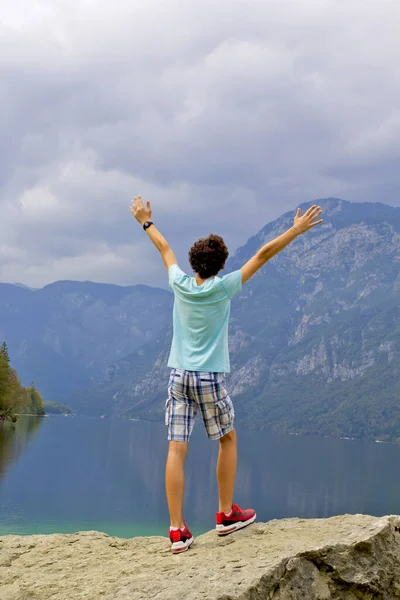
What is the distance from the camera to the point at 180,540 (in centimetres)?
619

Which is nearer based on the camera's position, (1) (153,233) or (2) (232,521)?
(2) (232,521)

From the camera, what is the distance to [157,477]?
266ft

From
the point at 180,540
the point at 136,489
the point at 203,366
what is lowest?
the point at 136,489

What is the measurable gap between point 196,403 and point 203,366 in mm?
414

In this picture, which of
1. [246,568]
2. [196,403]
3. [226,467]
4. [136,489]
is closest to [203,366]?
[196,403]

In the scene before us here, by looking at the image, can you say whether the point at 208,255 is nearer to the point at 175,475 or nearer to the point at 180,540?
the point at 175,475

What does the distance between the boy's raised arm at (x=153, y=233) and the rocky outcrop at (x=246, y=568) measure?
118 inches

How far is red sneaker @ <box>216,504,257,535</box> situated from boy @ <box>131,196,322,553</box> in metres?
0.01

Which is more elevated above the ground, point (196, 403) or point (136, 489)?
point (196, 403)

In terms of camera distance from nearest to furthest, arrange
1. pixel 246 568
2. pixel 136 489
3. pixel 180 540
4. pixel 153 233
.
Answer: pixel 246 568 < pixel 180 540 < pixel 153 233 < pixel 136 489

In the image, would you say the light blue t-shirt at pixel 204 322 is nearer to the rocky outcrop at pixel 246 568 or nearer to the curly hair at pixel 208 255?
the curly hair at pixel 208 255

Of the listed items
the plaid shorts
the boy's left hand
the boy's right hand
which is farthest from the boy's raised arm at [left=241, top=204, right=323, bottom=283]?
the boy's left hand

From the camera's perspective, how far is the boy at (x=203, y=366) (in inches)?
245

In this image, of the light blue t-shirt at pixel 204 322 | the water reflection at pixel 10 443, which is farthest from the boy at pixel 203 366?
the water reflection at pixel 10 443
